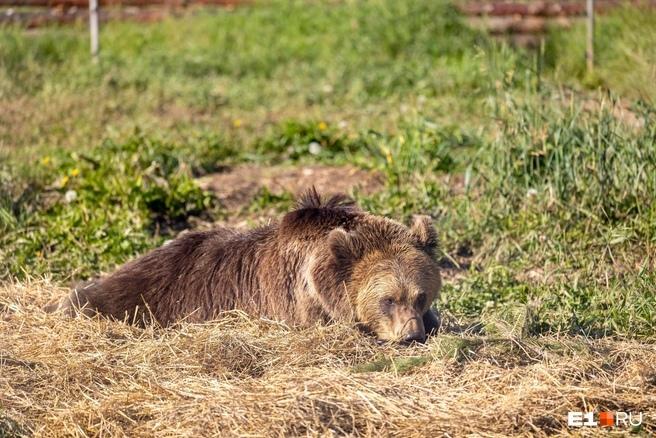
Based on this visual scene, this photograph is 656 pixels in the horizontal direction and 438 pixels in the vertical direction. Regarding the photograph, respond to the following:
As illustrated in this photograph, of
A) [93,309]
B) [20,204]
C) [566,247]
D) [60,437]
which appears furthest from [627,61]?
[60,437]

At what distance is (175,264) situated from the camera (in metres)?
7.14

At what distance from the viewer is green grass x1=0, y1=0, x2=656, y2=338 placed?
827cm

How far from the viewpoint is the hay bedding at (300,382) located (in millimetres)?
5340

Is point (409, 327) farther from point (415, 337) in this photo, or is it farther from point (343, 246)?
point (343, 246)

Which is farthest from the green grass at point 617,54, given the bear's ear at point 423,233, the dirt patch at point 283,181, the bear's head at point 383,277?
the bear's head at point 383,277

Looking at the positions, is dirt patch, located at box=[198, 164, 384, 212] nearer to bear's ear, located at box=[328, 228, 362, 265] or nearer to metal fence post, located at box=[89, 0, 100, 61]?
bear's ear, located at box=[328, 228, 362, 265]

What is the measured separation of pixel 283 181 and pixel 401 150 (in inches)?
43.0

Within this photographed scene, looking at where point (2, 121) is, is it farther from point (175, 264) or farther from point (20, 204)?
point (175, 264)

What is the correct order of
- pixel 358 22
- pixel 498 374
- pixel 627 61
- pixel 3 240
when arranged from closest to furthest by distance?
1. pixel 498 374
2. pixel 3 240
3. pixel 627 61
4. pixel 358 22

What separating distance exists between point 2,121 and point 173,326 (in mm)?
6105

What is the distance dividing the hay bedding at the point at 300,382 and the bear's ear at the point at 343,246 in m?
0.44

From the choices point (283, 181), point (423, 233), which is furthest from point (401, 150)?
point (423, 233)

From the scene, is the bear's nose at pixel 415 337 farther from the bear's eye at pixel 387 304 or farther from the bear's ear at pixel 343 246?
the bear's ear at pixel 343 246

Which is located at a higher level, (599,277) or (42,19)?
(42,19)
